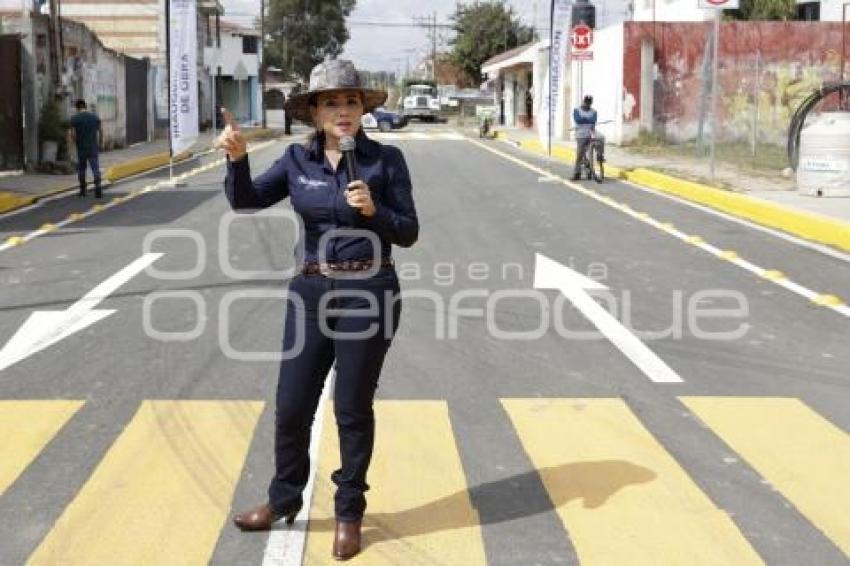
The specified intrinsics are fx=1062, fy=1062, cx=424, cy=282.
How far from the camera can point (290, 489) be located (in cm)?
443

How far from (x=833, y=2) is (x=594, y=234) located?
35600 mm

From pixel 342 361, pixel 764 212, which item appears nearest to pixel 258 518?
pixel 342 361

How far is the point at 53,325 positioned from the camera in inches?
336

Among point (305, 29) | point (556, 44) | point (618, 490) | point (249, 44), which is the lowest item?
point (618, 490)

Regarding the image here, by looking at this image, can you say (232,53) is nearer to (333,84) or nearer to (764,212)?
(764,212)

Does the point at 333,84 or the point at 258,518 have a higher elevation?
the point at 333,84

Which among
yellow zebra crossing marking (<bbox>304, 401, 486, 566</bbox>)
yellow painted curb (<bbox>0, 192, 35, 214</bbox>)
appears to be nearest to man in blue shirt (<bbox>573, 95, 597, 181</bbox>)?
yellow painted curb (<bbox>0, 192, 35, 214</bbox>)

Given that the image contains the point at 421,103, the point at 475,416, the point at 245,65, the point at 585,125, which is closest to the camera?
the point at 475,416

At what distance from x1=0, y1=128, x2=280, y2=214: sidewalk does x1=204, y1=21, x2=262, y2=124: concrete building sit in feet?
105

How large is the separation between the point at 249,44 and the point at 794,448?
75.9 meters

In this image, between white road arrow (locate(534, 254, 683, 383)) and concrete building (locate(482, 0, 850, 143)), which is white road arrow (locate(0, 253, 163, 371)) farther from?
concrete building (locate(482, 0, 850, 143))

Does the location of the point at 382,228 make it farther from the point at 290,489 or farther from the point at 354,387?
the point at 290,489

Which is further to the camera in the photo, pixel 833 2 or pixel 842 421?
pixel 833 2

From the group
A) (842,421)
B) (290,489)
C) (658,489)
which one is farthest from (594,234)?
(290,489)
